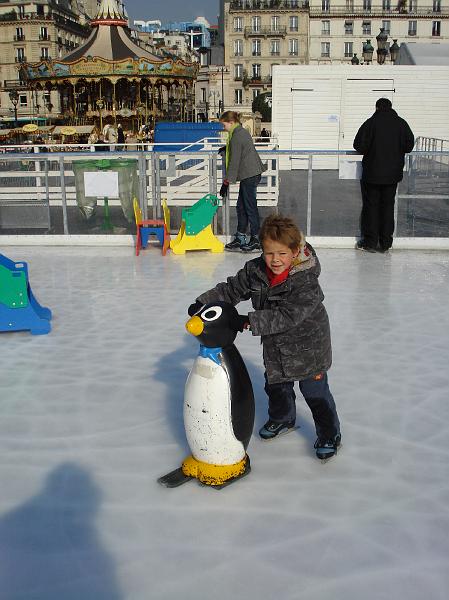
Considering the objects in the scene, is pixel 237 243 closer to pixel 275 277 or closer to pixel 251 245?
pixel 251 245

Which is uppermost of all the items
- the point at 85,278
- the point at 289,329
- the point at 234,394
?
the point at 289,329

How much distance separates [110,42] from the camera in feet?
90.6

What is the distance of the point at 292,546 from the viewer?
2391 millimetres

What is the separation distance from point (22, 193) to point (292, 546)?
7.12m

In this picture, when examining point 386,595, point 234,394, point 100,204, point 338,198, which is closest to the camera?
point 386,595

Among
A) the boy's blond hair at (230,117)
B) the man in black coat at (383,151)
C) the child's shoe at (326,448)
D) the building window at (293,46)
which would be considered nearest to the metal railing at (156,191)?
the man in black coat at (383,151)

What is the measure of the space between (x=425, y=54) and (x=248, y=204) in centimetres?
1589

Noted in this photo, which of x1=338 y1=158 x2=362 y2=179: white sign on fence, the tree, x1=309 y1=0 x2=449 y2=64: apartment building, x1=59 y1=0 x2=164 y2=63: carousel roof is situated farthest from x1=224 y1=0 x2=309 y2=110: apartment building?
x1=338 y1=158 x2=362 y2=179: white sign on fence

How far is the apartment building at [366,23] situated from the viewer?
6328 cm

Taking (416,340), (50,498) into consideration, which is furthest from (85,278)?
(50,498)

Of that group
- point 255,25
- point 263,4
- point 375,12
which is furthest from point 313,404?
point 263,4

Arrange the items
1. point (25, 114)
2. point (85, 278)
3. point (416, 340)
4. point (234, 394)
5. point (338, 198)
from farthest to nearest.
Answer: point (25, 114), point (338, 198), point (85, 278), point (416, 340), point (234, 394)

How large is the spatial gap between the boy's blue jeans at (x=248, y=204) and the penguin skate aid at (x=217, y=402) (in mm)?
4927

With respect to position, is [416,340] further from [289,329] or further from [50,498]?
[50,498]
